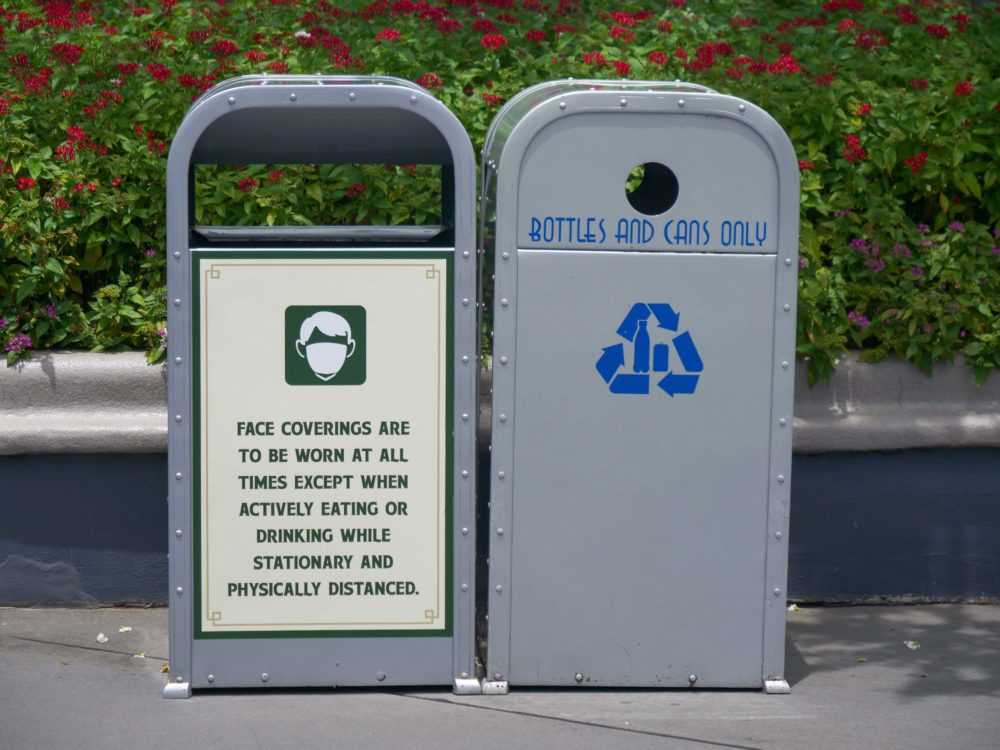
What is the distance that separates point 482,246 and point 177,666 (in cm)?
155

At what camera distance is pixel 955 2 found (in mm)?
7207

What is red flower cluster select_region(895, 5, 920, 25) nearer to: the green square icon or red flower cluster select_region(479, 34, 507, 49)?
red flower cluster select_region(479, 34, 507, 49)

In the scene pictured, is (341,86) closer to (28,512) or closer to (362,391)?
(362,391)

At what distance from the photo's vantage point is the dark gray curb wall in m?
4.93

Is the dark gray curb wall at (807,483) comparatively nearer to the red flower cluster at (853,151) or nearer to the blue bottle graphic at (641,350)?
the red flower cluster at (853,151)

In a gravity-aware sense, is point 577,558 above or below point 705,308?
below

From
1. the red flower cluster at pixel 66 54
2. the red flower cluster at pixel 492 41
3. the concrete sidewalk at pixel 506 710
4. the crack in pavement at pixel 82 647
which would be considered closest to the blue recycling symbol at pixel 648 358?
the concrete sidewalk at pixel 506 710

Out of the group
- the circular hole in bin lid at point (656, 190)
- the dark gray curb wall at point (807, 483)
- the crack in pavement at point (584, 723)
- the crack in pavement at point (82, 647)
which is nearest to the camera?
the crack in pavement at point (584, 723)

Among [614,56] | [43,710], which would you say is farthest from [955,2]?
[43,710]

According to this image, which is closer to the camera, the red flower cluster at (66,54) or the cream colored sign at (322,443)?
the cream colored sign at (322,443)

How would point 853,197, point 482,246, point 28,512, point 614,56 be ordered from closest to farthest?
point 482,246 → point 28,512 → point 853,197 → point 614,56

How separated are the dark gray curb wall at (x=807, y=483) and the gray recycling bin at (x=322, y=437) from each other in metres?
0.99

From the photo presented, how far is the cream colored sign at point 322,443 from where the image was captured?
3955 mm

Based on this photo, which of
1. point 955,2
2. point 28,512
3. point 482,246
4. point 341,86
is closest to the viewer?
point 341,86
